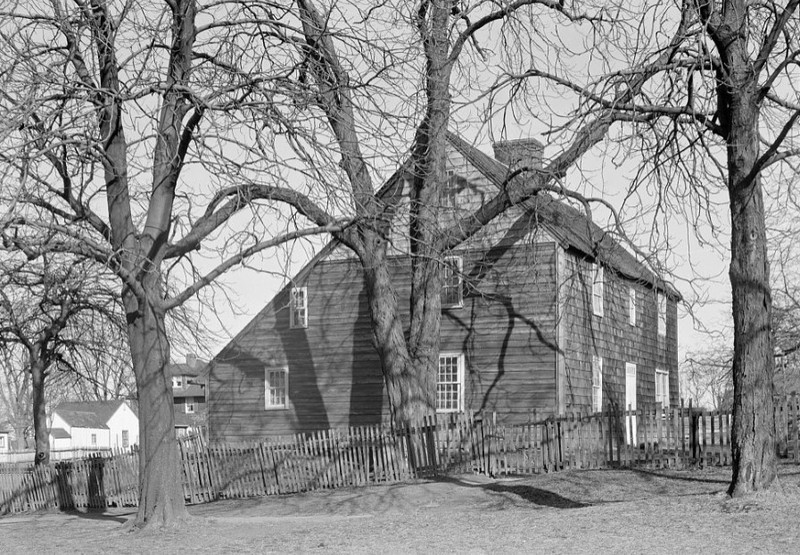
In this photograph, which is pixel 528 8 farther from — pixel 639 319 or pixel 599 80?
pixel 639 319

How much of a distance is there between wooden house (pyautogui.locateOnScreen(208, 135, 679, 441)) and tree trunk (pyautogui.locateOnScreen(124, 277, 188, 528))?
11730 millimetres

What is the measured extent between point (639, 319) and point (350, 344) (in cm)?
1188

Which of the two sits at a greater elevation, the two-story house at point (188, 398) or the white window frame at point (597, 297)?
the white window frame at point (597, 297)

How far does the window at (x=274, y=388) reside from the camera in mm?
33969

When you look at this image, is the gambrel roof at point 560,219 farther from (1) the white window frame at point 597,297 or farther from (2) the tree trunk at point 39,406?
(2) the tree trunk at point 39,406

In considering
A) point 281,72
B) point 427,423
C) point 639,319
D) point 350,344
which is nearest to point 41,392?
point 350,344

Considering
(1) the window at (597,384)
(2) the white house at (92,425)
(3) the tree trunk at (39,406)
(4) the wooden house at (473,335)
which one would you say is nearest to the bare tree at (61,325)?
(3) the tree trunk at (39,406)

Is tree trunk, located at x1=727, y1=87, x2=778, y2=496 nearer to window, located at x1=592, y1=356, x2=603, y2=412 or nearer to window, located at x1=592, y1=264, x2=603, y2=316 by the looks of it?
window, located at x1=592, y1=356, x2=603, y2=412

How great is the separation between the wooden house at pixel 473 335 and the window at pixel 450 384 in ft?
0.11

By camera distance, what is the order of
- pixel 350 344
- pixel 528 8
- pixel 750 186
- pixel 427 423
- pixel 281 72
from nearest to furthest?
pixel 750 186 → pixel 281 72 → pixel 528 8 → pixel 427 423 → pixel 350 344

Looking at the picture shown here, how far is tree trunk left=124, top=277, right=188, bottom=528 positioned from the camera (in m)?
16.7

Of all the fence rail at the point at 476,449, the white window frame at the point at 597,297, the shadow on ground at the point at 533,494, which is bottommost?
the shadow on ground at the point at 533,494

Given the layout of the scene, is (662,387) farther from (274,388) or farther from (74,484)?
(74,484)

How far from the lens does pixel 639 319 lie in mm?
38031
